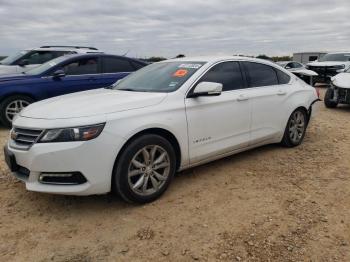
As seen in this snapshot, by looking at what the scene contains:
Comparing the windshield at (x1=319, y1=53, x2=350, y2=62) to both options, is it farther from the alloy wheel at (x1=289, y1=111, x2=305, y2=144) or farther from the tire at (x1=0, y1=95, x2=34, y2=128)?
the tire at (x1=0, y1=95, x2=34, y2=128)

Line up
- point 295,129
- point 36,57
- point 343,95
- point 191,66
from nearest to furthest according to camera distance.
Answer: point 191,66, point 295,129, point 343,95, point 36,57

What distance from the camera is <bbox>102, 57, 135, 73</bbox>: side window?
8.49 meters

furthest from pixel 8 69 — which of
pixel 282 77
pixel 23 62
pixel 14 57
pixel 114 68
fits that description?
pixel 282 77

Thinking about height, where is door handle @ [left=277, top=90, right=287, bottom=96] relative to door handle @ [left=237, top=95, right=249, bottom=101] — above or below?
below

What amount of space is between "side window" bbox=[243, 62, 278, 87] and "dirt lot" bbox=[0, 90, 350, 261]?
1.18 meters

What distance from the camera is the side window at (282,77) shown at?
570 centimetres

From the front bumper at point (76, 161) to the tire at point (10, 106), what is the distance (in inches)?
167

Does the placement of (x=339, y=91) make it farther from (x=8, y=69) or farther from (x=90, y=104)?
(x=8, y=69)

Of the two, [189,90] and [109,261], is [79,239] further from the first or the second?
[189,90]

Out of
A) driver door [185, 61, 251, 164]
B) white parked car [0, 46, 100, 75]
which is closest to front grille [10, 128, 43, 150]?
driver door [185, 61, 251, 164]

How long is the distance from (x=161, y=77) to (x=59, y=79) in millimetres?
3846

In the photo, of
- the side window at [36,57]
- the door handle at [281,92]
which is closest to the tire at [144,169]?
the door handle at [281,92]

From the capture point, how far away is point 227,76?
486 centimetres

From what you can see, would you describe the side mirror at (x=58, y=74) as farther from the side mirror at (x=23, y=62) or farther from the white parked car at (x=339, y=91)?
the white parked car at (x=339, y=91)
